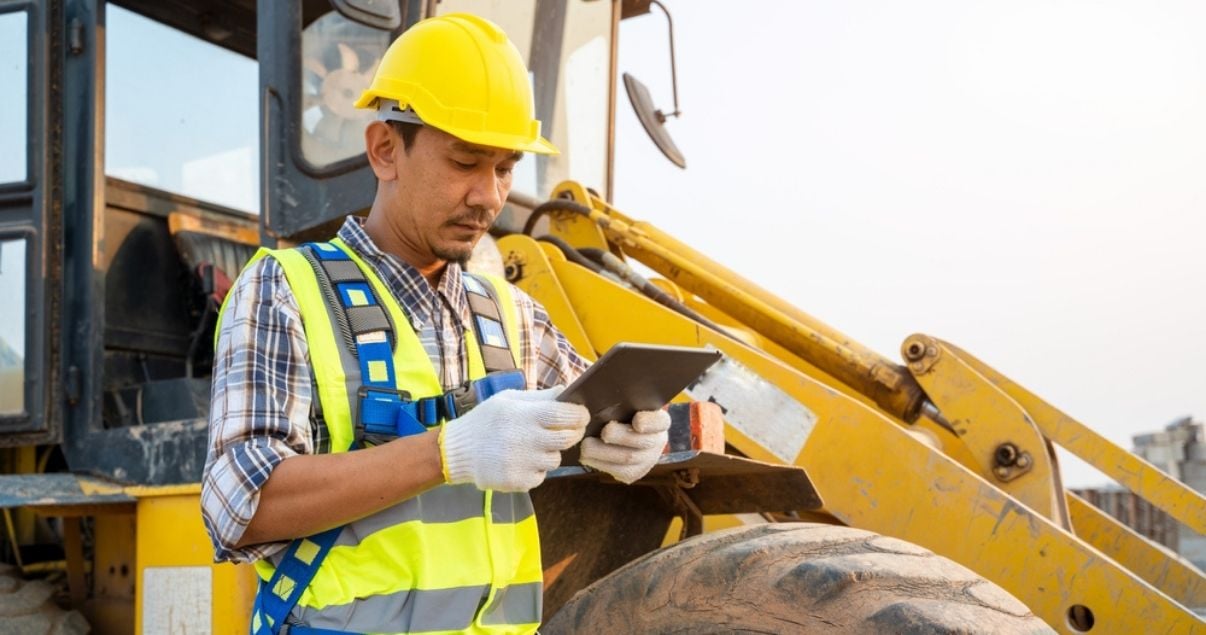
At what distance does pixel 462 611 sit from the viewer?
1879 millimetres

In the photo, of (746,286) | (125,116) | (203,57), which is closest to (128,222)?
(125,116)

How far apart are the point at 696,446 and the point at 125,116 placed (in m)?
2.74

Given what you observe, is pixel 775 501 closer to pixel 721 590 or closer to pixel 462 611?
pixel 721 590

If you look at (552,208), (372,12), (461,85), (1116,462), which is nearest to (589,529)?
(461,85)

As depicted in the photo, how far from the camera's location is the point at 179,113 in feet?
14.3

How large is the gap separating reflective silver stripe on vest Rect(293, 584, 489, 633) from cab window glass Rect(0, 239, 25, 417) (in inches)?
94.2

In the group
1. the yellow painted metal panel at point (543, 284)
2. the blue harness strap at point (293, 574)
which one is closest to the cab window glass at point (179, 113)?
the yellow painted metal panel at point (543, 284)

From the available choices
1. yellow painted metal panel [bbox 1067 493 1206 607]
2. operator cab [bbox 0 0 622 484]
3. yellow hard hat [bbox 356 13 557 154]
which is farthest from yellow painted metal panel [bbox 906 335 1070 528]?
yellow hard hat [bbox 356 13 557 154]

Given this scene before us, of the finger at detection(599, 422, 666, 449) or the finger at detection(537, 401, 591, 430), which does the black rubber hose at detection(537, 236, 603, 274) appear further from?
the finger at detection(537, 401, 591, 430)

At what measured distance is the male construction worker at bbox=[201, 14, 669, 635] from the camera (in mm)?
1740

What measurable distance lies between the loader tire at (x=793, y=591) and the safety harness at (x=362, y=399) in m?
0.64

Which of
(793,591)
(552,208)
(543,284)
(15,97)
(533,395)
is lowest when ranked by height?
(793,591)

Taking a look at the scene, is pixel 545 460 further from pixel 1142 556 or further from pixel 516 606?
pixel 1142 556

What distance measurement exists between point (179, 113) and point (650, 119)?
1676 millimetres
